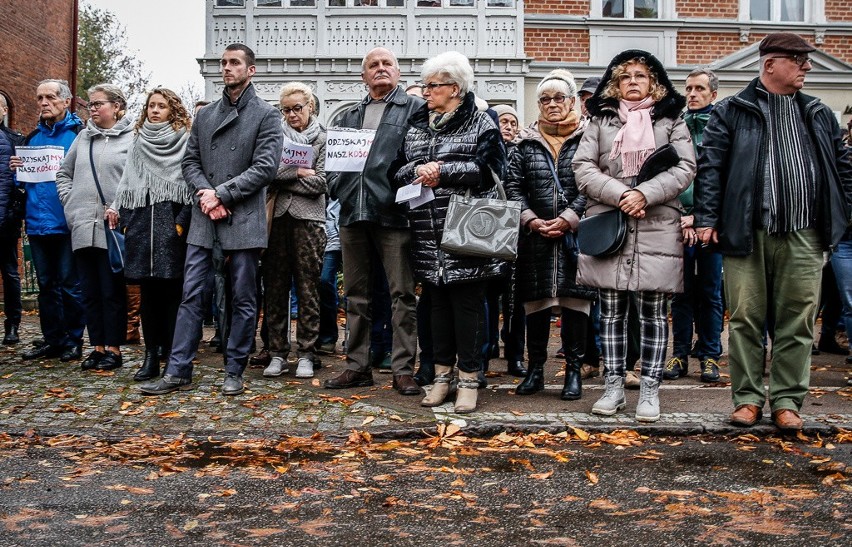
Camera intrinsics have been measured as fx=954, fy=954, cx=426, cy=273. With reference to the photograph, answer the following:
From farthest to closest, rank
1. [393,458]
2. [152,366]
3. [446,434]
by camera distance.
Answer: [152,366] < [446,434] < [393,458]

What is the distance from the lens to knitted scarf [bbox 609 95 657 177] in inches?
224

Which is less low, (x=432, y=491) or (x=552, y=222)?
(x=552, y=222)

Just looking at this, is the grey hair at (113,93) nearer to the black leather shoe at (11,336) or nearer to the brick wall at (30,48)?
the black leather shoe at (11,336)

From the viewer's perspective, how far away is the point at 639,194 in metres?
5.59

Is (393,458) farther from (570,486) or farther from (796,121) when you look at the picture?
(796,121)

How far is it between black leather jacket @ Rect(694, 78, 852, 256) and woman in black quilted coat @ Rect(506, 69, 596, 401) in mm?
939

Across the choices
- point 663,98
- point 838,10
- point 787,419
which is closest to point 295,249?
point 663,98

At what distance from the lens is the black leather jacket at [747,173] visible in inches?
217

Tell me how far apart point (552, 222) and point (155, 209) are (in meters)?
2.93

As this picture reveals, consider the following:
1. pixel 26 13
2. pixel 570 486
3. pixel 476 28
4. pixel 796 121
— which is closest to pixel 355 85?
pixel 476 28

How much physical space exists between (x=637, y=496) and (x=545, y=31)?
1601 centimetres

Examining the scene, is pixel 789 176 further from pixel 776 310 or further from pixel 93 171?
pixel 93 171

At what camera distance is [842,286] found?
23.5ft

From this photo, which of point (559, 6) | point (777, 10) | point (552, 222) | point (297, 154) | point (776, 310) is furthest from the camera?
point (777, 10)
